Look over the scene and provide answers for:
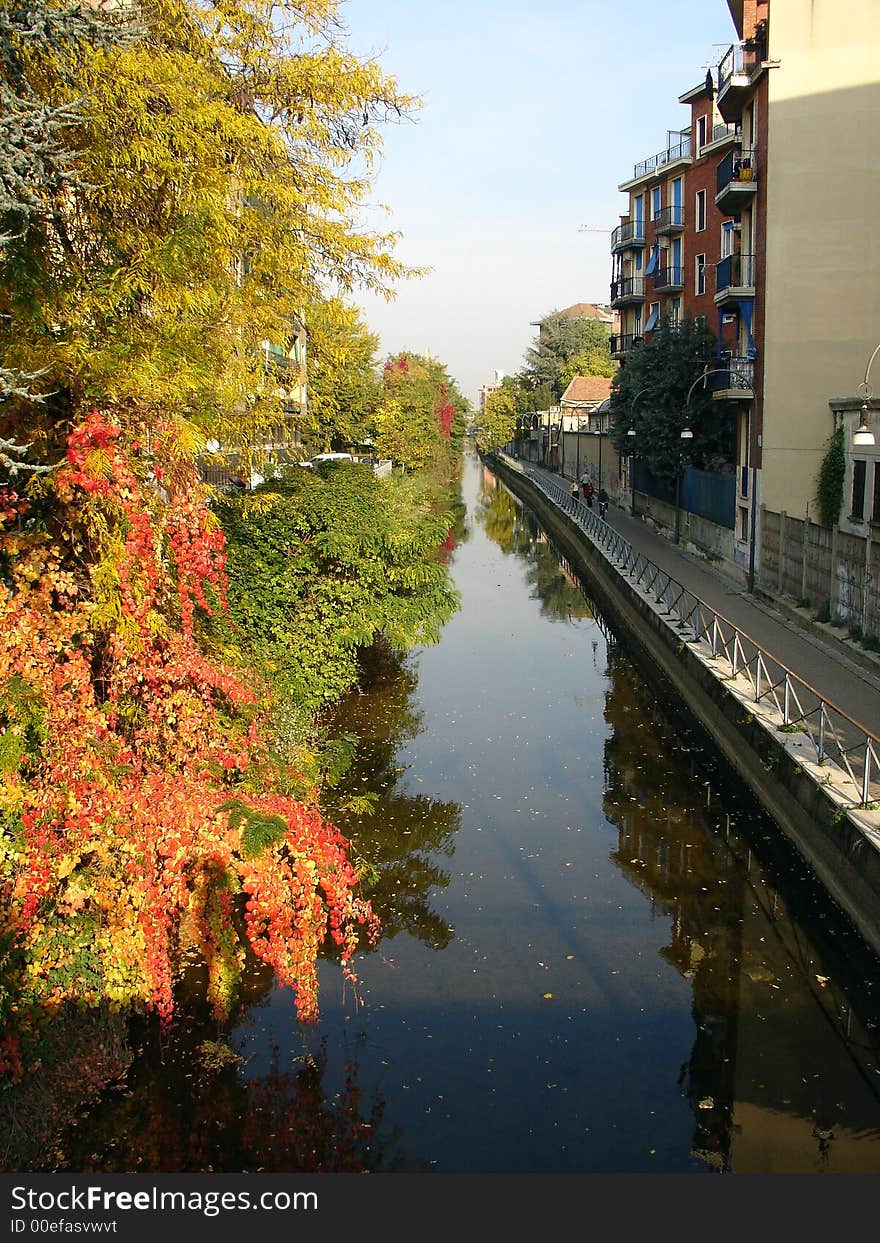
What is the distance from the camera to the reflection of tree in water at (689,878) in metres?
9.71

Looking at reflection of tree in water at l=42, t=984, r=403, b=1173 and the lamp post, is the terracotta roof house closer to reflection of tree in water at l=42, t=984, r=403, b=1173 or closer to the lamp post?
the lamp post

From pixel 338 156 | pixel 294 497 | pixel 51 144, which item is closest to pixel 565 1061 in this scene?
pixel 51 144

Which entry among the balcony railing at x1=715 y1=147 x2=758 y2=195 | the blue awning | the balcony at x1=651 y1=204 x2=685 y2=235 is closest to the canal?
the balcony railing at x1=715 y1=147 x2=758 y2=195

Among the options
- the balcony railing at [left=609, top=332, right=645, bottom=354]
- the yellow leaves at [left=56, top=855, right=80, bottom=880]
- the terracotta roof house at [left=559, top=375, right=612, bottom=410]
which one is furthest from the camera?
the terracotta roof house at [left=559, top=375, right=612, bottom=410]

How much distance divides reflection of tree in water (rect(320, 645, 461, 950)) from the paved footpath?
255 inches

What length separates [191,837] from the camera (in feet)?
28.1

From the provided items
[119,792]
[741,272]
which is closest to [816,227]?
[741,272]

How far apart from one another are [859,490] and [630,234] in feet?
130

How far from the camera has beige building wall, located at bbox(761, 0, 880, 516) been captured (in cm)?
2877

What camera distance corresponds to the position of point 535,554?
48688 millimetres

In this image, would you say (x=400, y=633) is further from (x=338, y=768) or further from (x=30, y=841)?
(x=30, y=841)

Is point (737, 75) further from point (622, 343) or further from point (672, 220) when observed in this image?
point (622, 343)

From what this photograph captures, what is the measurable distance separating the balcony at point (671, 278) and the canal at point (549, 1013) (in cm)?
3863

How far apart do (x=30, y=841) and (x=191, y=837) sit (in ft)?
3.85
